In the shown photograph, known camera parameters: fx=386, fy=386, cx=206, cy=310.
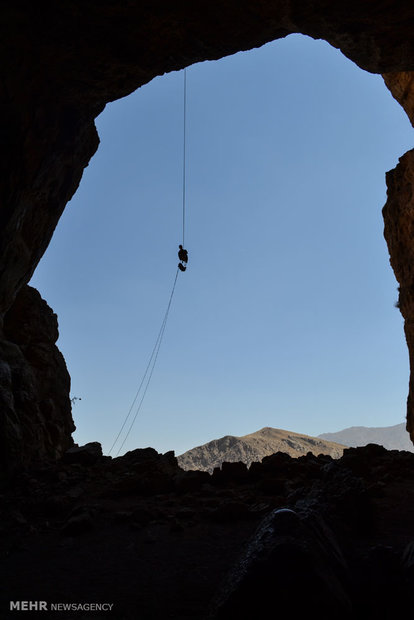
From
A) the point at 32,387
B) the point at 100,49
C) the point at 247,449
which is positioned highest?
the point at 247,449

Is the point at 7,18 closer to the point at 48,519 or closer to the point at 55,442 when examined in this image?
the point at 48,519

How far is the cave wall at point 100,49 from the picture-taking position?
6625mm

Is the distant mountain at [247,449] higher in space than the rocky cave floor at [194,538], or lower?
higher

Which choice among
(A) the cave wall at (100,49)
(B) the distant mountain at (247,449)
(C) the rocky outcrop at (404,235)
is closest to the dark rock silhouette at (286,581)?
(A) the cave wall at (100,49)

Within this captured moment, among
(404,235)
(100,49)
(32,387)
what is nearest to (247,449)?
(404,235)

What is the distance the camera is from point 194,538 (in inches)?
203

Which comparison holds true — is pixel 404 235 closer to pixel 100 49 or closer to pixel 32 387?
pixel 100 49

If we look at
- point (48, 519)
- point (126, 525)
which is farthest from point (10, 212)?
point (126, 525)

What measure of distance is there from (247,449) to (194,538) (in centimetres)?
4805

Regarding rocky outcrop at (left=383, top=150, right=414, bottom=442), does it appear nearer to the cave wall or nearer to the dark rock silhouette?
the cave wall

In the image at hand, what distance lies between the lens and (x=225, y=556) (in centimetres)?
456

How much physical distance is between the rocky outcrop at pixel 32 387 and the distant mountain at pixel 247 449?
105ft

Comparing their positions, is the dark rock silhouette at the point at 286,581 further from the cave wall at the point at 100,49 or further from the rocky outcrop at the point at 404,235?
the rocky outcrop at the point at 404,235

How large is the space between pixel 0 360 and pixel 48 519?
14.8 feet
